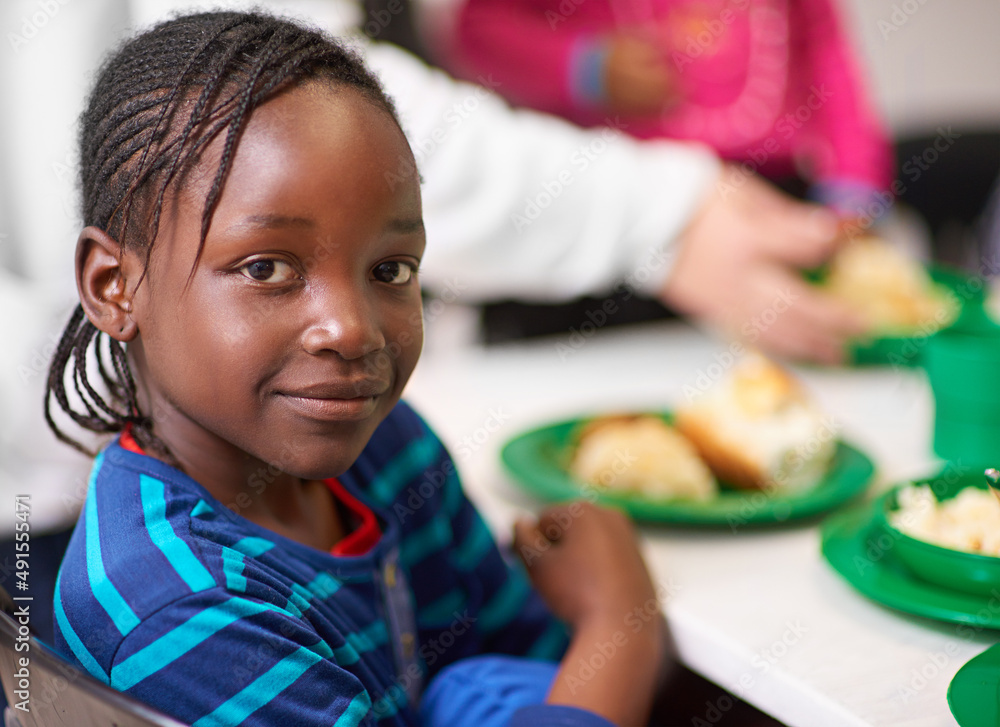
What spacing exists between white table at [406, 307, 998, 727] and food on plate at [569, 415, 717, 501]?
0.06 m

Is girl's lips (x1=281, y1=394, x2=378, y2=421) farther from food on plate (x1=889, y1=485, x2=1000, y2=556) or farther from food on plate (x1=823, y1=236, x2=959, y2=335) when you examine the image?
food on plate (x1=823, y1=236, x2=959, y2=335)

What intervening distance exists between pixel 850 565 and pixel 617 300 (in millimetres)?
1005

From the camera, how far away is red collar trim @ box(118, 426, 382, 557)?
2.37ft

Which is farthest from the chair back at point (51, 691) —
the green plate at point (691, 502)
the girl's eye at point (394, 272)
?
the green plate at point (691, 502)

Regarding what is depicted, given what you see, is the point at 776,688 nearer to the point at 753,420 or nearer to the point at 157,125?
the point at 753,420

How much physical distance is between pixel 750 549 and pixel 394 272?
43 cm

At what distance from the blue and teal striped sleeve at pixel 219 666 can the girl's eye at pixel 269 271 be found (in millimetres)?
179

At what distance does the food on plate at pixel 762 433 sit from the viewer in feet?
3.12

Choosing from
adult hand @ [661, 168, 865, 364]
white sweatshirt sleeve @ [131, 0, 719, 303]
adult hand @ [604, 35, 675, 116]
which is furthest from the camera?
adult hand @ [604, 35, 675, 116]

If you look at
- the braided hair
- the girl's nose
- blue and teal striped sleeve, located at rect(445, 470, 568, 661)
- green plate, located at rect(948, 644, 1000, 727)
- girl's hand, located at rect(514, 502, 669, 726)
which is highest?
the braided hair

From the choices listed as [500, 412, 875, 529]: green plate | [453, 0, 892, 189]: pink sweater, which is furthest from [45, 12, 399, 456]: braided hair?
[453, 0, 892, 189]: pink sweater

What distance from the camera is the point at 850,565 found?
2.45ft

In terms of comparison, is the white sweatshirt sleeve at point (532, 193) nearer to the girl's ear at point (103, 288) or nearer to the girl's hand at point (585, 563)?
the girl's hand at point (585, 563)

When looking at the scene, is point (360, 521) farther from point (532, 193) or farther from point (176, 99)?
point (532, 193)
